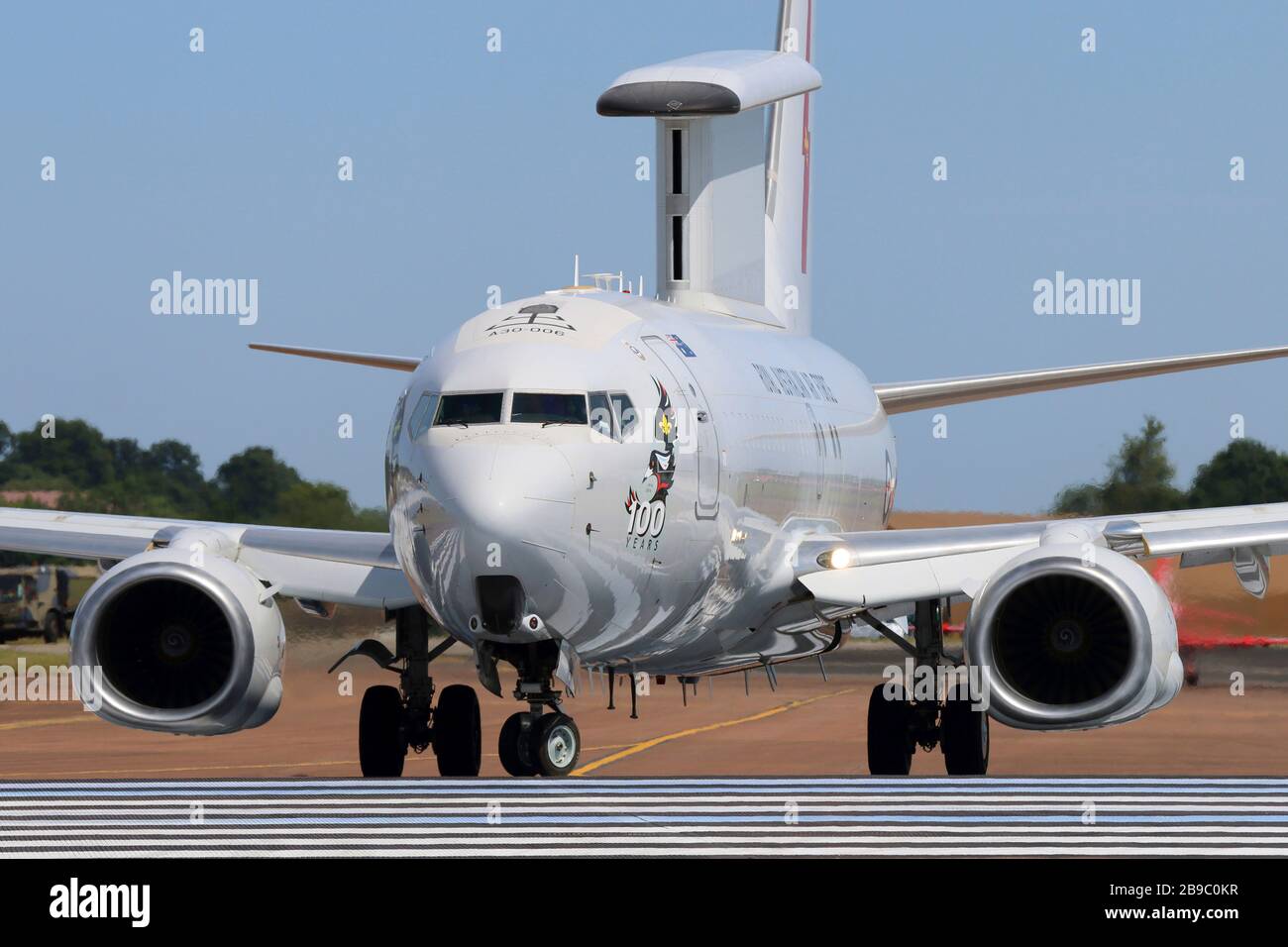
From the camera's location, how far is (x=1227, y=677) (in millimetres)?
40875

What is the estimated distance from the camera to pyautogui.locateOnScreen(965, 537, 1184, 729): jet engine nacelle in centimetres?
2027

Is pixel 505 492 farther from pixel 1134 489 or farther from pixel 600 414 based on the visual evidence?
pixel 1134 489

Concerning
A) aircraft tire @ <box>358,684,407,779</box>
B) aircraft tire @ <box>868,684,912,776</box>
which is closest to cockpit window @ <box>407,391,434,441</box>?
aircraft tire @ <box>358,684,407,779</box>

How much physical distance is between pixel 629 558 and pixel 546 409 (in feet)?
4.54

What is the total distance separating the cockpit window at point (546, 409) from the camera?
19.3m

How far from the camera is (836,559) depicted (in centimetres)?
2356

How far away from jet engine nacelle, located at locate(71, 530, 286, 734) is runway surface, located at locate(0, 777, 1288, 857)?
2.15ft

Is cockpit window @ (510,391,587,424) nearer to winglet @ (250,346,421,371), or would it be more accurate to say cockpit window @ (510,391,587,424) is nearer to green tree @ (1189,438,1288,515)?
winglet @ (250,346,421,371)

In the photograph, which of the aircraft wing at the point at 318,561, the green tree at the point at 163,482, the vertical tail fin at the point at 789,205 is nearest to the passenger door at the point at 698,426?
the aircraft wing at the point at 318,561

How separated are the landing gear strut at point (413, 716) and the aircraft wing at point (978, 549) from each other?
11.6ft

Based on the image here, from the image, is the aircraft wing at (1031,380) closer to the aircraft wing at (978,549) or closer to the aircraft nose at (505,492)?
the aircraft wing at (978,549)
